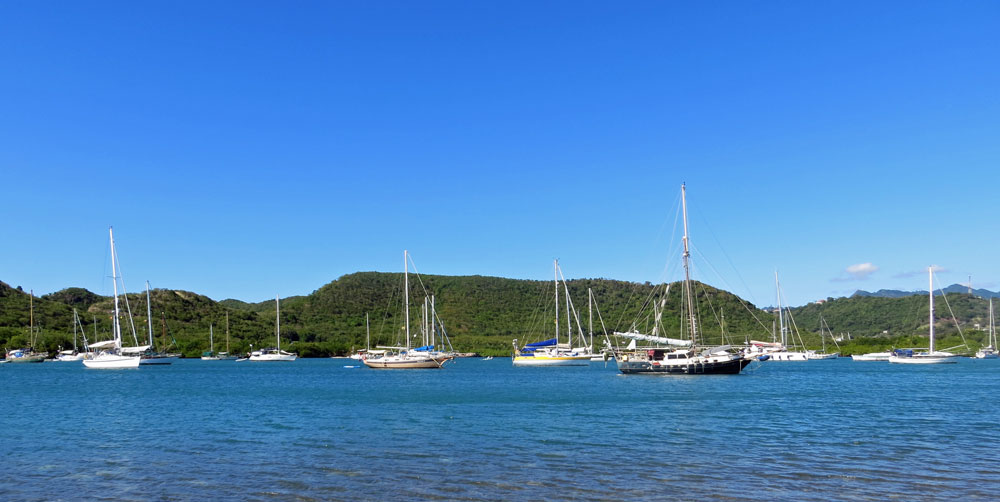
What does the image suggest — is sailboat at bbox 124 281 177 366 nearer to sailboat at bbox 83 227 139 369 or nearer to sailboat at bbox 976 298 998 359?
sailboat at bbox 83 227 139 369

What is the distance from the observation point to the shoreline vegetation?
130 metres

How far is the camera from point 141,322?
13412 cm

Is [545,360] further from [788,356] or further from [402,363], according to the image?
[788,356]

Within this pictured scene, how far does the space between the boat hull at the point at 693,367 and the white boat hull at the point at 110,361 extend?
56786mm

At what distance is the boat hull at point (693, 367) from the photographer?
191ft

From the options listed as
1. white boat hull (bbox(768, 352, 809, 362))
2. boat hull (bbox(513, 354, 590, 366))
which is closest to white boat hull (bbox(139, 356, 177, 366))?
boat hull (bbox(513, 354, 590, 366))

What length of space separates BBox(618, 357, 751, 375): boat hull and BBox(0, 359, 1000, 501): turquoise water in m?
14.8

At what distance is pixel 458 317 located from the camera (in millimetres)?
164625

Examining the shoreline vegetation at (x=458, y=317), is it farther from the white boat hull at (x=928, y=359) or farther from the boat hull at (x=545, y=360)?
the boat hull at (x=545, y=360)

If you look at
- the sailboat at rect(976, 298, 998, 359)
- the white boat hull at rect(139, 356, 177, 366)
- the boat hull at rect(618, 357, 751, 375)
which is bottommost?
the sailboat at rect(976, 298, 998, 359)

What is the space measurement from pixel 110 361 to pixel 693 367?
206 ft

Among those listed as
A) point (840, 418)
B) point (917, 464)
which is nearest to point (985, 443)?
point (917, 464)

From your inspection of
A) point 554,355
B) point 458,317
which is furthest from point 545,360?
point 458,317

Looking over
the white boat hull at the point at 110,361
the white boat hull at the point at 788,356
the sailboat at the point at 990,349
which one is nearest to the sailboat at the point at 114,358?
the white boat hull at the point at 110,361
